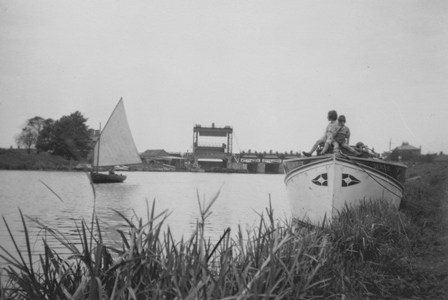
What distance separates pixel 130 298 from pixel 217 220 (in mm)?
9902

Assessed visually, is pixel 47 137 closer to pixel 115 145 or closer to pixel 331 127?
Answer: pixel 115 145

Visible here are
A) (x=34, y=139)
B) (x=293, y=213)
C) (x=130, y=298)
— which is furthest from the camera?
(x=34, y=139)

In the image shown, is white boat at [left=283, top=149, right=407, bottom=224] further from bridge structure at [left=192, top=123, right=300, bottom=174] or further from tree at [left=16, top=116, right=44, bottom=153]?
bridge structure at [left=192, top=123, right=300, bottom=174]

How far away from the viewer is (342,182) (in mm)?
8117

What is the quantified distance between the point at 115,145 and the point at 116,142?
0.24m

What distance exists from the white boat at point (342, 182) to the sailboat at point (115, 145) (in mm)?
24659

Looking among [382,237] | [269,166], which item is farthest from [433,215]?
[269,166]

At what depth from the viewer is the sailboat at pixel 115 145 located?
3253cm

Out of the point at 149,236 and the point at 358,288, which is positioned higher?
the point at 149,236

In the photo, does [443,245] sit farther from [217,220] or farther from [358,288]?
[217,220]

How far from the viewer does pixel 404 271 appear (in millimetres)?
4477

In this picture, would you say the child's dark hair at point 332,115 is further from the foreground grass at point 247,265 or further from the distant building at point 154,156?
the distant building at point 154,156

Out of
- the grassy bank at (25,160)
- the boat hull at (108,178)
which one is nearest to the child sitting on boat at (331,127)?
the boat hull at (108,178)

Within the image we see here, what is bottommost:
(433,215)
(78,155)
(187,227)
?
(187,227)
